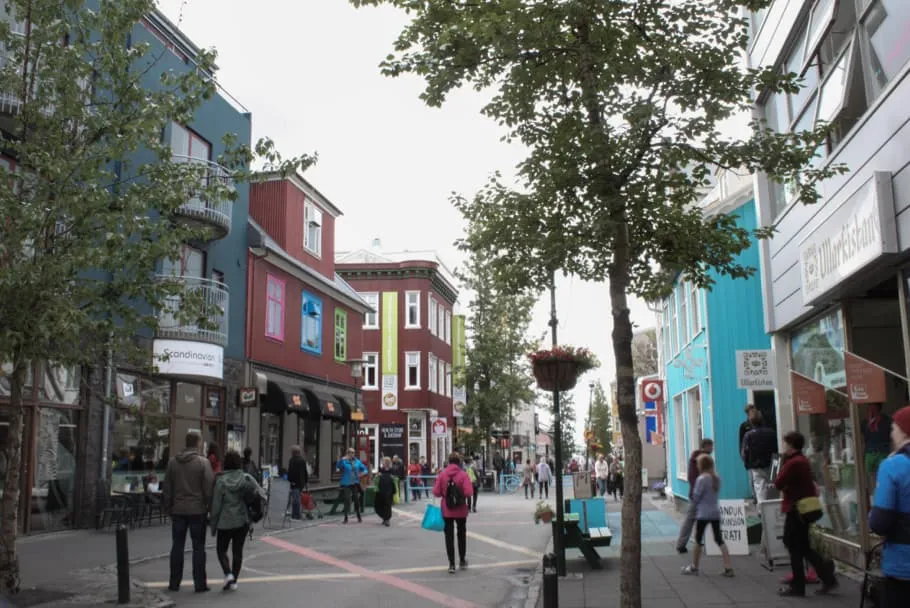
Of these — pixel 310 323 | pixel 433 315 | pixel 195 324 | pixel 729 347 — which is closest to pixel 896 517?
pixel 195 324

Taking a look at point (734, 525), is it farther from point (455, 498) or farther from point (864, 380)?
point (455, 498)

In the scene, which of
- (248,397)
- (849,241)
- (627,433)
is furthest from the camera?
(248,397)

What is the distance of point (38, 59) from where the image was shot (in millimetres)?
10945

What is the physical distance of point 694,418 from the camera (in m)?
23.9

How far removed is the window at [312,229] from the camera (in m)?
30.4

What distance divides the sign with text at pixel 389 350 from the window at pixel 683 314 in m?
25.3

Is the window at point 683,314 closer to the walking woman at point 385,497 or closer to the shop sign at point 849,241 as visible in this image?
the walking woman at point 385,497

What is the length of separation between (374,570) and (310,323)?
1809cm

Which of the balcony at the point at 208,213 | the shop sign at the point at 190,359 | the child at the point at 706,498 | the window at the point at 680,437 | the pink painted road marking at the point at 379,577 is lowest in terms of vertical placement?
the pink painted road marking at the point at 379,577

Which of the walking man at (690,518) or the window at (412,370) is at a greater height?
the window at (412,370)

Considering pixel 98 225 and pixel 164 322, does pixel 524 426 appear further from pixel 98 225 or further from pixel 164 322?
pixel 98 225

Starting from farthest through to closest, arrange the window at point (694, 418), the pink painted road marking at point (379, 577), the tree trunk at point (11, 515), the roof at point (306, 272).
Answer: the roof at point (306, 272), the window at point (694, 418), the pink painted road marking at point (379, 577), the tree trunk at point (11, 515)

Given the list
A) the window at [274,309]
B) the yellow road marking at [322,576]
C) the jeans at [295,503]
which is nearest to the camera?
the yellow road marking at [322,576]

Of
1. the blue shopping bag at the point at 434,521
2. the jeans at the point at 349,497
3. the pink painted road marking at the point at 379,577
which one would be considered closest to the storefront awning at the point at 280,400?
the jeans at the point at 349,497
